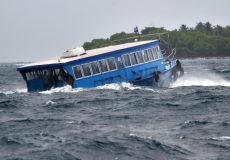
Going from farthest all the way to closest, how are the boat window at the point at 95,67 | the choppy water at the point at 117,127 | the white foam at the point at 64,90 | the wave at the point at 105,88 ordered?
the boat window at the point at 95,67 → the wave at the point at 105,88 → the white foam at the point at 64,90 → the choppy water at the point at 117,127

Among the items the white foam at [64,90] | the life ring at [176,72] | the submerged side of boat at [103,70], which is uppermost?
the submerged side of boat at [103,70]

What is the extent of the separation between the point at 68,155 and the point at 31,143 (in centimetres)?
227

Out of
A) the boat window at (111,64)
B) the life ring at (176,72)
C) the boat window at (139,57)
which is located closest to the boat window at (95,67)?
the boat window at (111,64)

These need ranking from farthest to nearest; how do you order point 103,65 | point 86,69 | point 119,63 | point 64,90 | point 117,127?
point 119,63, point 103,65, point 86,69, point 64,90, point 117,127

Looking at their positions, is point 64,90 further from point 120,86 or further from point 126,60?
point 126,60

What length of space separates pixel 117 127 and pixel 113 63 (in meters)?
18.3

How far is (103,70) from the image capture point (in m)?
39.8

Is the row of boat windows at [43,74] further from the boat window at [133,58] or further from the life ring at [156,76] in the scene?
the life ring at [156,76]

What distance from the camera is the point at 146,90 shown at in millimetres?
37594

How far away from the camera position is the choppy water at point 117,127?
1820 centimetres

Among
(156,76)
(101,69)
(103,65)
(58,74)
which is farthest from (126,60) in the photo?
(58,74)

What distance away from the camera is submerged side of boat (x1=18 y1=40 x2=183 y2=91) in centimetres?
3847

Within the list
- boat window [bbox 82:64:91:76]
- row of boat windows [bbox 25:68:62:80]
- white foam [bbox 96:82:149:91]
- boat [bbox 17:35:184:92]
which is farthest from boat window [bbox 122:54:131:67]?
row of boat windows [bbox 25:68:62:80]

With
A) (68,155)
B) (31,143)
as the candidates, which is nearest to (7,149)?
(31,143)
